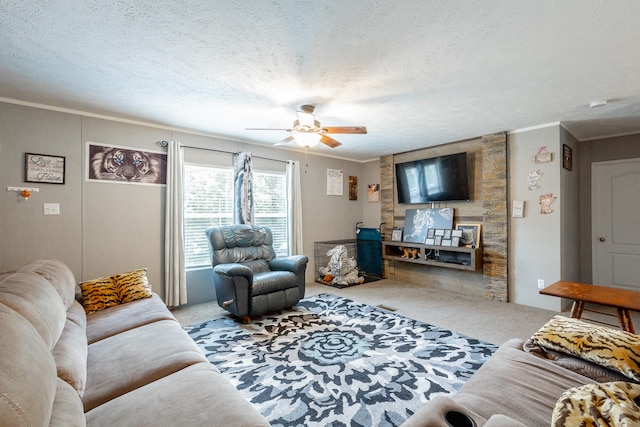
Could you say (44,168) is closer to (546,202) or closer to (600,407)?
(600,407)

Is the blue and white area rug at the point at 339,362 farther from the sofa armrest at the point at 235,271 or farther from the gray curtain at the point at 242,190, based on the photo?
the gray curtain at the point at 242,190

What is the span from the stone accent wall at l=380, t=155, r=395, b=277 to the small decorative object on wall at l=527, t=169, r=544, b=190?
218 centimetres

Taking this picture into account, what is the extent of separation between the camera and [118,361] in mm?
1550

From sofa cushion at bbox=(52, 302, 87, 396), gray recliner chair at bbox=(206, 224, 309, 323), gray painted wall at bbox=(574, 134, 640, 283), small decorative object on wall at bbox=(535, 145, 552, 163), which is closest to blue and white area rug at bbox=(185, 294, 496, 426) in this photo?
gray recliner chair at bbox=(206, 224, 309, 323)

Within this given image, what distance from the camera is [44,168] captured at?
2.98 m

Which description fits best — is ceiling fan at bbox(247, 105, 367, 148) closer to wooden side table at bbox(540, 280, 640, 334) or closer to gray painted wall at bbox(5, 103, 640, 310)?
gray painted wall at bbox(5, 103, 640, 310)

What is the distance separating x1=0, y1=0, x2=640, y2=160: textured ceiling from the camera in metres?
1.64

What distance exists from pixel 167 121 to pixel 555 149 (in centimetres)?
483

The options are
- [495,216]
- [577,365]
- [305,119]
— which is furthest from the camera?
[495,216]

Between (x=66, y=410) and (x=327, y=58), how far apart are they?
7.61 ft

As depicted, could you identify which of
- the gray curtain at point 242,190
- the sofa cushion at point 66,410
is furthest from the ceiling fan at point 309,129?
the sofa cushion at point 66,410

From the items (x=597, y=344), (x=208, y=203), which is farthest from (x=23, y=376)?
(x=208, y=203)

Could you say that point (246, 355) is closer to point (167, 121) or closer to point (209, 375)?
point (209, 375)

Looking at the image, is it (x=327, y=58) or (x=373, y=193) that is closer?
(x=327, y=58)
